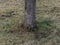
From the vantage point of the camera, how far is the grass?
431 centimetres

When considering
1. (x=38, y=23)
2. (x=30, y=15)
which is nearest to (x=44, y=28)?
(x=38, y=23)

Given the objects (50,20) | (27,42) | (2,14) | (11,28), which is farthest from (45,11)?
(27,42)

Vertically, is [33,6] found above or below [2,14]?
above

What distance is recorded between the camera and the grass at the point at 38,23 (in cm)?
431

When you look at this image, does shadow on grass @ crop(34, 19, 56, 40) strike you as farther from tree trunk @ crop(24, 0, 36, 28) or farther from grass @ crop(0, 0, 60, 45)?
tree trunk @ crop(24, 0, 36, 28)

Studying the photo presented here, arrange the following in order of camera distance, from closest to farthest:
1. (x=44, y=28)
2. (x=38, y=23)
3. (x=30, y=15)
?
1. (x=30, y=15)
2. (x=44, y=28)
3. (x=38, y=23)

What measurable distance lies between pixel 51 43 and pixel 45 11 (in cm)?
200

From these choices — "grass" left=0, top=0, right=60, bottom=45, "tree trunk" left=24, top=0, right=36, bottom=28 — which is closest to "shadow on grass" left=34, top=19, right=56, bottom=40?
"grass" left=0, top=0, right=60, bottom=45

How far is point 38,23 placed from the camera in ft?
16.2

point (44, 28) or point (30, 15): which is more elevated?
point (30, 15)

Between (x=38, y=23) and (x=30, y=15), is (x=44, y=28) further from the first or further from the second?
(x=30, y=15)

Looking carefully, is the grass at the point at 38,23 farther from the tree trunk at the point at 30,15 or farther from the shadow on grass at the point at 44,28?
the tree trunk at the point at 30,15

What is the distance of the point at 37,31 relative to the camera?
468 cm

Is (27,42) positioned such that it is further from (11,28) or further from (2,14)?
(2,14)
